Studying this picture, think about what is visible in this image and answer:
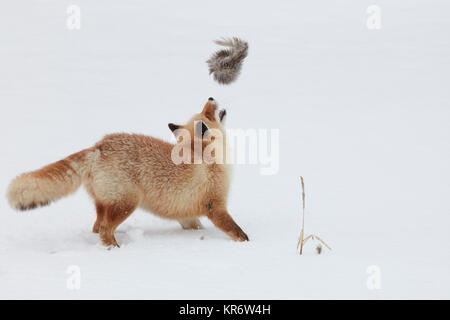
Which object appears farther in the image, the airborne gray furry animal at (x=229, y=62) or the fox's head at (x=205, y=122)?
the airborne gray furry animal at (x=229, y=62)

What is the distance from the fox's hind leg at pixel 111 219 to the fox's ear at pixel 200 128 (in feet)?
4.07

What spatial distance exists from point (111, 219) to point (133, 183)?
1.59 feet

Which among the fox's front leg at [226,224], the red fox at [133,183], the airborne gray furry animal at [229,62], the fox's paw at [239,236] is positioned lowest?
the fox's paw at [239,236]

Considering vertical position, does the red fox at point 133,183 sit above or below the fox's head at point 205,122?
below

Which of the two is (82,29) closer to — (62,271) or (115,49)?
(115,49)

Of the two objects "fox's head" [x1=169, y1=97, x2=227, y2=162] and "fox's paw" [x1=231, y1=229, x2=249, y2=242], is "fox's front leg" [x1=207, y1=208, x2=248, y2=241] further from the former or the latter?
"fox's head" [x1=169, y1=97, x2=227, y2=162]

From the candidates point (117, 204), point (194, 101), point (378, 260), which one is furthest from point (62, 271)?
point (194, 101)

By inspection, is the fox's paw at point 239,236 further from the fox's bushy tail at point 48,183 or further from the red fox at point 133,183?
the fox's bushy tail at point 48,183

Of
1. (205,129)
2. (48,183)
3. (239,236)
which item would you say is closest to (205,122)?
(205,129)

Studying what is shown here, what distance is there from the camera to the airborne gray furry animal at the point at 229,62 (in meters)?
7.68

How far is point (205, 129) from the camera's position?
668cm

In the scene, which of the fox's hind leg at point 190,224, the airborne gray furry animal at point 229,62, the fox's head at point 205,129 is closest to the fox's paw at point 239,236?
the fox's hind leg at point 190,224

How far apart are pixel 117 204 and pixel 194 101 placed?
7.70 metres

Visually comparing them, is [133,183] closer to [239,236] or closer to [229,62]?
[239,236]
